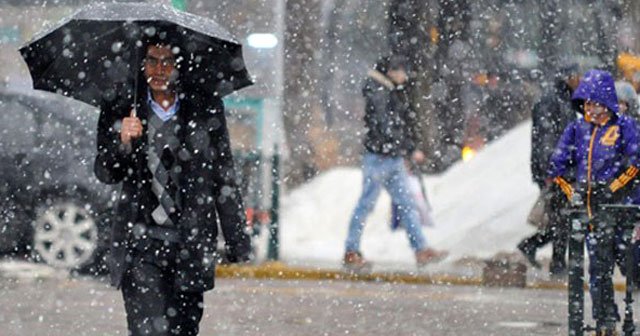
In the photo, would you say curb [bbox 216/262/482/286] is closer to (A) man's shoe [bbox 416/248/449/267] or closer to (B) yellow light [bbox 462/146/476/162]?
(A) man's shoe [bbox 416/248/449/267]

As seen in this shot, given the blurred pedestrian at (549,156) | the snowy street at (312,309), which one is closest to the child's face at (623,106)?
the blurred pedestrian at (549,156)

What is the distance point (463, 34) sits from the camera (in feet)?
87.1

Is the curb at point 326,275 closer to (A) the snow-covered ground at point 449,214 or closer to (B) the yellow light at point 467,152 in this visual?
(A) the snow-covered ground at point 449,214

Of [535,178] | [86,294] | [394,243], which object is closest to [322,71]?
[394,243]

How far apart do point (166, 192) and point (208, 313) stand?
5.37m

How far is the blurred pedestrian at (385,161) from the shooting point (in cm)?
1634

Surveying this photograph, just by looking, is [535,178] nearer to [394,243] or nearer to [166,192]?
[394,243]

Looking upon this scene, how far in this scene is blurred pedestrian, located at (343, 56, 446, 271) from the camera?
53.6 ft

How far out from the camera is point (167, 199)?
7734 mm

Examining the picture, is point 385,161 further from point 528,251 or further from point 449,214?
point 449,214

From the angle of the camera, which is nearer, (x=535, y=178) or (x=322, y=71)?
(x=535, y=178)

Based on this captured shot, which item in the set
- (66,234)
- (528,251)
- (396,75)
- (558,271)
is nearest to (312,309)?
(66,234)

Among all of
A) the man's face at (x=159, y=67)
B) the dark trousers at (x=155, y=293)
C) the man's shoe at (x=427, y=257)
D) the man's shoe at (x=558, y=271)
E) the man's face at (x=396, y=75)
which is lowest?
the dark trousers at (x=155, y=293)

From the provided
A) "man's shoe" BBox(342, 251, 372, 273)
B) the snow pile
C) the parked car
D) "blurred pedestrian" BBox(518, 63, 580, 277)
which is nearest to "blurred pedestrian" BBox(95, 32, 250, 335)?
the parked car
